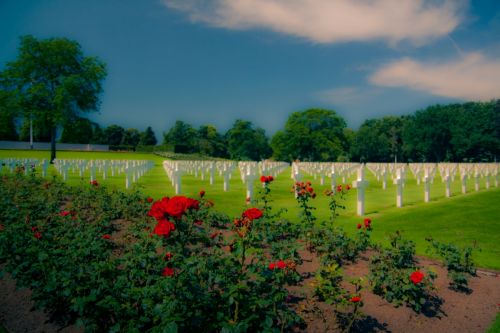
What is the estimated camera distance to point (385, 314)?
4.14 m

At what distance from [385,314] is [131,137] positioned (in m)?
105

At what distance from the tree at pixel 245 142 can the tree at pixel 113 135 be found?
32.6 m

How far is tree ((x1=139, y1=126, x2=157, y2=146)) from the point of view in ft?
322

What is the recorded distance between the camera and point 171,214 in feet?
9.89

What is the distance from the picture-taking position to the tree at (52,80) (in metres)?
37.0

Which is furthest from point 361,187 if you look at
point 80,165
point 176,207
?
point 80,165

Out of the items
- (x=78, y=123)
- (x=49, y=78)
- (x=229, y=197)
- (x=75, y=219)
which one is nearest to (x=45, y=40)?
(x=49, y=78)

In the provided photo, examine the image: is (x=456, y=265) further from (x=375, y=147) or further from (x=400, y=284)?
(x=375, y=147)

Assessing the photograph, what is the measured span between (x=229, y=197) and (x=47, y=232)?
8.40 m

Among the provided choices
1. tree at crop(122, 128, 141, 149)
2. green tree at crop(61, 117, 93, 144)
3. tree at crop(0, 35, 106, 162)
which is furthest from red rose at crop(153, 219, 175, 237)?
tree at crop(122, 128, 141, 149)

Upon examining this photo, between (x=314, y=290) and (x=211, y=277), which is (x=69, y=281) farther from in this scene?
(x=314, y=290)

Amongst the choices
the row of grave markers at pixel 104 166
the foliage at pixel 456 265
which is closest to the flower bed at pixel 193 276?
the foliage at pixel 456 265

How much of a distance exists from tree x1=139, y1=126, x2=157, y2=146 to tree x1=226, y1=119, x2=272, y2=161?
21625 mm

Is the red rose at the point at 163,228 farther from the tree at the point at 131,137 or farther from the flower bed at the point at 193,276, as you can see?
the tree at the point at 131,137
